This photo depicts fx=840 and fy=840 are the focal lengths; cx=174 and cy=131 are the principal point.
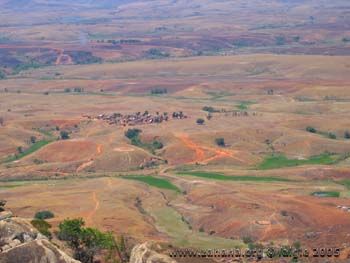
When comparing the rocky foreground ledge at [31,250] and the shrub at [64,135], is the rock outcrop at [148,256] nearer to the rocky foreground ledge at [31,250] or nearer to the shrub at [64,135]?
the rocky foreground ledge at [31,250]

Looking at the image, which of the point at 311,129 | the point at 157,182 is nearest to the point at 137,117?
the point at 311,129

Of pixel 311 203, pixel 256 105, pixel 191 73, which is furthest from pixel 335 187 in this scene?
pixel 191 73

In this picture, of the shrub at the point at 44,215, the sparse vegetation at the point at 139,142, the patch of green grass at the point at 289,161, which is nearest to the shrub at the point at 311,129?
the patch of green grass at the point at 289,161

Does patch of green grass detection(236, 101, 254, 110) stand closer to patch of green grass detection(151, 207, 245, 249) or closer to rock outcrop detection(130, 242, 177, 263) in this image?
patch of green grass detection(151, 207, 245, 249)

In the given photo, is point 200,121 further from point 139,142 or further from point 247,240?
point 247,240

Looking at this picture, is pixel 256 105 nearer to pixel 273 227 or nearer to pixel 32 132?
pixel 32 132
